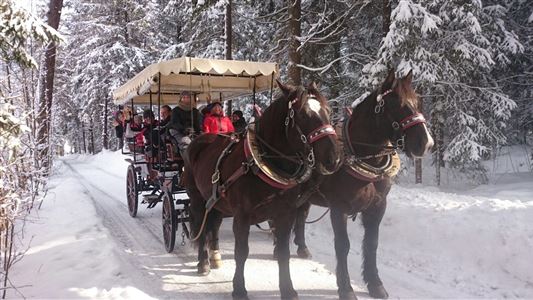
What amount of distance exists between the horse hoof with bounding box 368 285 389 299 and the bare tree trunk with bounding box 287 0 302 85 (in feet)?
22.5

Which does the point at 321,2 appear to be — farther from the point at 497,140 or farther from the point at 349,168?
the point at 349,168

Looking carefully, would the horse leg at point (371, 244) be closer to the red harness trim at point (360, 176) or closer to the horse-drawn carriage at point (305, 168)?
the horse-drawn carriage at point (305, 168)

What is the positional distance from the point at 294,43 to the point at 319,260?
6.37m

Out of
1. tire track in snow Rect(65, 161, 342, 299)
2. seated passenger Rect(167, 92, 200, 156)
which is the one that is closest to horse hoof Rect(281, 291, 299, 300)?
tire track in snow Rect(65, 161, 342, 299)

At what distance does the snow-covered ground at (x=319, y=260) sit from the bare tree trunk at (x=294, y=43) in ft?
14.2

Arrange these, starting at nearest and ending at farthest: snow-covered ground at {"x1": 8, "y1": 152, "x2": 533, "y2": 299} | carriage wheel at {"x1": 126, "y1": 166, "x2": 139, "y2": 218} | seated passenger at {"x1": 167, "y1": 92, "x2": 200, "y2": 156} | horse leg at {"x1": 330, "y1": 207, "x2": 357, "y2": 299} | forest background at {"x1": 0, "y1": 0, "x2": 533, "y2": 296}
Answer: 1. horse leg at {"x1": 330, "y1": 207, "x2": 357, "y2": 299}
2. snow-covered ground at {"x1": 8, "y1": 152, "x2": 533, "y2": 299}
3. forest background at {"x1": 0, "y1": 0, "x2": 533, "y2": 296}
4. seated passenger at {"x1": 167, "y1": 92, "x2": 200, "y2": 156}
5. carriage wheel at {"x1": 126, "y1": 166, "x2": 139, "y2": 218}

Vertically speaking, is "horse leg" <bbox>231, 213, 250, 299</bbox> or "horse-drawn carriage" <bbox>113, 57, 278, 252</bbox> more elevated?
"horse-drawn carriage" <bbox>113, 57, 278, 252</bbox>

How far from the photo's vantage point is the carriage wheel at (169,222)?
6.07 m

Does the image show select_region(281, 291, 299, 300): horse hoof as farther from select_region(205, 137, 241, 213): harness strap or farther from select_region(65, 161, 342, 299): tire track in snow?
select_region(205, 137, 241, 213): harness strap

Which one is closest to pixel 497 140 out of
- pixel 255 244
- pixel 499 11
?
pixel 499 11

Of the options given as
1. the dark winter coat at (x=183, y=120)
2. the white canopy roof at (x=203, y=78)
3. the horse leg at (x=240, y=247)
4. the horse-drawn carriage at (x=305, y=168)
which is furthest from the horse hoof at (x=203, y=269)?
the white canopy roof at (x=203, y=78)

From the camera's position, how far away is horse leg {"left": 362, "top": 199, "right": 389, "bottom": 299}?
464cm

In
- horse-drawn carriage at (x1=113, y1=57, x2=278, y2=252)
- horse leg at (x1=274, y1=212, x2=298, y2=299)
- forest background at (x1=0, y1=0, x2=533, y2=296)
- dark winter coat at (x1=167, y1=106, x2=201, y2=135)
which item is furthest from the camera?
dark winter coat at (x1=167, y1=106, x2=201, y2=135)

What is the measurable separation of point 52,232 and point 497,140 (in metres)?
Answer: 12.1
